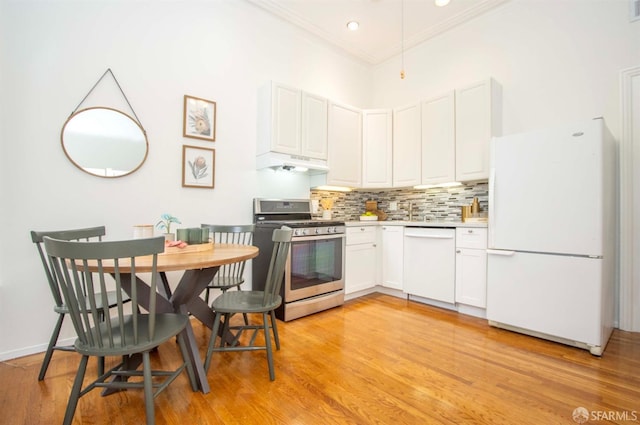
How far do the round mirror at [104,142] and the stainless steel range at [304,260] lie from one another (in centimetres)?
122

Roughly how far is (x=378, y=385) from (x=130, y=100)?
114 inches

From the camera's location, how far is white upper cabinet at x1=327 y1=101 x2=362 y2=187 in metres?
3.65

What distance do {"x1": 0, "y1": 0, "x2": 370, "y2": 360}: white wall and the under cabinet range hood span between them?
0.17 meters

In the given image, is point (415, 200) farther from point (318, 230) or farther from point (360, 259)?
point (318, 230)

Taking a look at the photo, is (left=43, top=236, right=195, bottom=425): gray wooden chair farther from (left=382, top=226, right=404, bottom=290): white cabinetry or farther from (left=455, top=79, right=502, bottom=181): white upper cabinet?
(left=455, top=79, right=502, bottom=181): white upper cabinet

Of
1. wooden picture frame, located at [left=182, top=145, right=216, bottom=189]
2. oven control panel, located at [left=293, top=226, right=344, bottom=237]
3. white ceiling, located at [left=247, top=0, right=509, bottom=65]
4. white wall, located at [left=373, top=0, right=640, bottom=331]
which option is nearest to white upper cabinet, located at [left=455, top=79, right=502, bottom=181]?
white wall, located at [left=373, top=0, right=640, bottom=331]

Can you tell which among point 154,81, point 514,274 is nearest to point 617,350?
point 514,274

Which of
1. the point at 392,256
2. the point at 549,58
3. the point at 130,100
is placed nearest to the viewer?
the point at 130,100

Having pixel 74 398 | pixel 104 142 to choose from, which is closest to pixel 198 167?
pixel 104 142

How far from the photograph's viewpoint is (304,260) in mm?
2930

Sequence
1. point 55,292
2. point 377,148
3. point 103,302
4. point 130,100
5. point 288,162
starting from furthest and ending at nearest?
point 377,148 < point 288,162 < point 130,100 < point 55,292 < point 103,302

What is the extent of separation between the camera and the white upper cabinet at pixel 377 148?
3.94m

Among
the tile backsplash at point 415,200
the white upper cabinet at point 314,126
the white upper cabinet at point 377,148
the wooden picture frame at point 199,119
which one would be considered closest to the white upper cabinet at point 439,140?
the tile backsplash at point 415,200

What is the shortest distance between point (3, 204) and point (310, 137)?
2638mm
